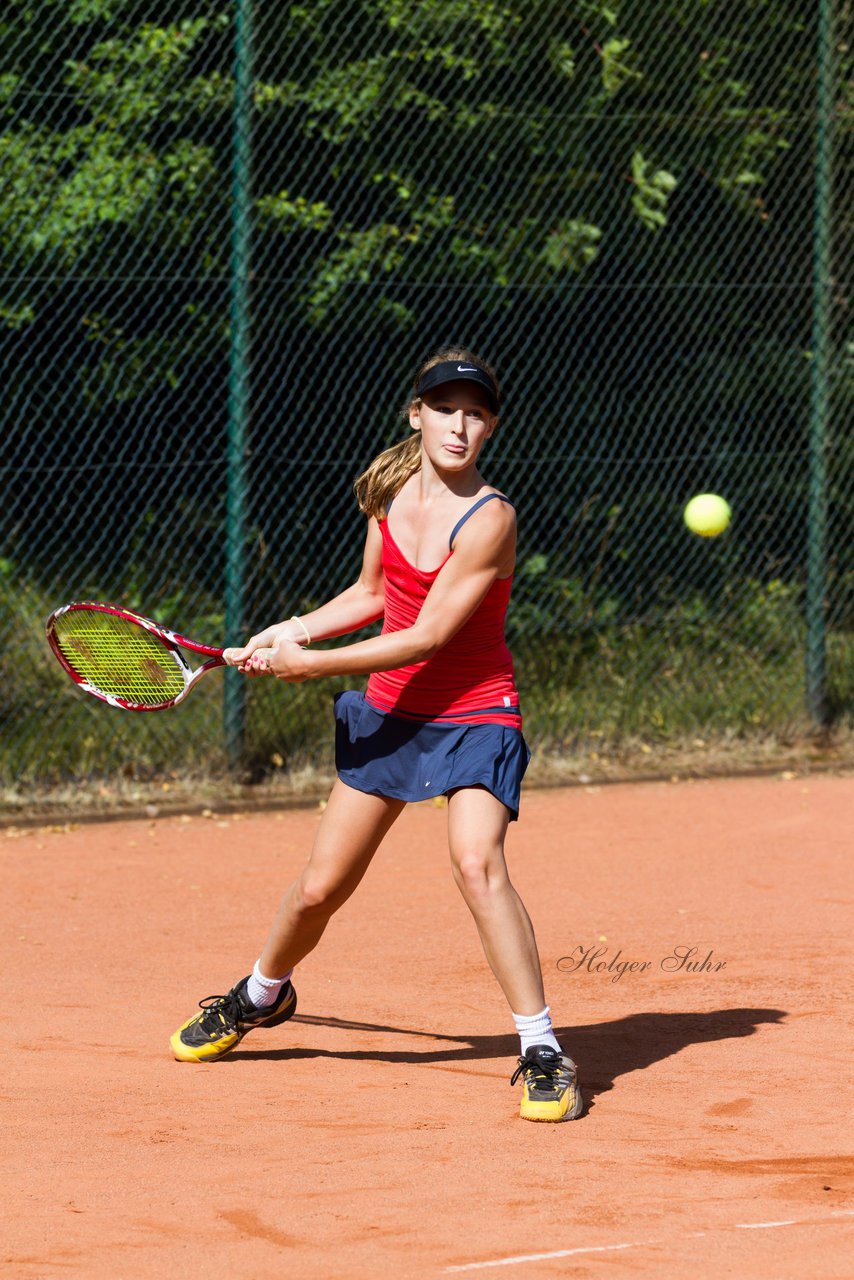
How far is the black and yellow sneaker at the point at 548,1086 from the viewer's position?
3.72 meters

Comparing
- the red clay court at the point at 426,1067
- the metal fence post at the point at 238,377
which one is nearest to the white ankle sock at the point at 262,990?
the red clay court at the point at 426,1067

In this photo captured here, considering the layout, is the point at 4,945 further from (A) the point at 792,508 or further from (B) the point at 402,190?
(A) the point at 792,508

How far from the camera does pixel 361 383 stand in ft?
27.4

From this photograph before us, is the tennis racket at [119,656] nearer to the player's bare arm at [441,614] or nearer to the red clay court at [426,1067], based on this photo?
the player's bare arm at [441,614]

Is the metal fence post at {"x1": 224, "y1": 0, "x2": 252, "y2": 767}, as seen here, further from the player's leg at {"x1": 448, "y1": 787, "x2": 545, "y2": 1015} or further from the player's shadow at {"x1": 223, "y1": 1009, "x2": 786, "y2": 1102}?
the player's leg at {"x1": 448, "y1": 787, "x2": 545, "y2": 1015}

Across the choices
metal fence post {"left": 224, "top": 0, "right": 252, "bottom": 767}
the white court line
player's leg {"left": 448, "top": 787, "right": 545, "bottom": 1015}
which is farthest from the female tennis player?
metal fence post {"left": 224, "top": 0, "right": 252, "bottom": 767}

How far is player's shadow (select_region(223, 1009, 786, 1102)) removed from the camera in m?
4.24

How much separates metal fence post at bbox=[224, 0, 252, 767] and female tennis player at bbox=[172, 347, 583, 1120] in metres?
3.18

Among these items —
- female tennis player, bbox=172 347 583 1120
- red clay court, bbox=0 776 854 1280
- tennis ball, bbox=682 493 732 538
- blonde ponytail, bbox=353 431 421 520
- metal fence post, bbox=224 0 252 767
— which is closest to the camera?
red clay court, bbox=0 776 854 1280

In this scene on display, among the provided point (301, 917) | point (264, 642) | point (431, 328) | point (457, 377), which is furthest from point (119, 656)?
point (431, 328)

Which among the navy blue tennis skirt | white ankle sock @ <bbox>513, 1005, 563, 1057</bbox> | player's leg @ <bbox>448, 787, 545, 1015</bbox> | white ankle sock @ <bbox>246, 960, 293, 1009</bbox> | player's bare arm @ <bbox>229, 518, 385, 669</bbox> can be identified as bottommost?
white ankle sock @ <bbox>513, 1005, 563, 1057</bbox>

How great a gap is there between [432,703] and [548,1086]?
88cm

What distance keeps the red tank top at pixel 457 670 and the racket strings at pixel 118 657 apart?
74cm

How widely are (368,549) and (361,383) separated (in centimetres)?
432
